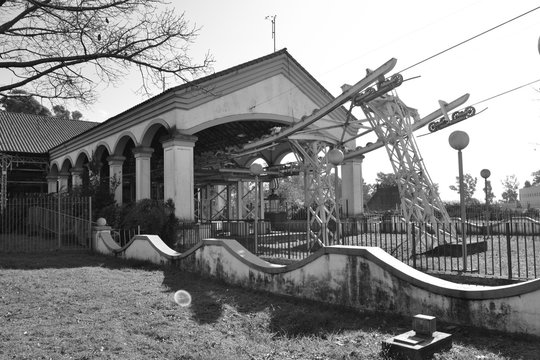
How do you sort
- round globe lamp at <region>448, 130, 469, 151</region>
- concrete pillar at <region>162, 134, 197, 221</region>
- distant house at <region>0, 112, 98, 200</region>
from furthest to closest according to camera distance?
distant house at <region>0, 112, 98, 200</region> < concrete pillar at <region>162, 134, 197, 221</region> < round globe lamp at <region>448, 130, 469, 151</region>

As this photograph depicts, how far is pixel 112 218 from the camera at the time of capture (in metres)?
17.5

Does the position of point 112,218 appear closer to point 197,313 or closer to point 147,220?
point 147,220

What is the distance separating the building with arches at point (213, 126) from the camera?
16.5 meters

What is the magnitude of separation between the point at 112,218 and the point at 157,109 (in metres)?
4.54

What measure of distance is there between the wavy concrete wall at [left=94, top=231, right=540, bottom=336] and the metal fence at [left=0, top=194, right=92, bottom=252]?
7.80 meters

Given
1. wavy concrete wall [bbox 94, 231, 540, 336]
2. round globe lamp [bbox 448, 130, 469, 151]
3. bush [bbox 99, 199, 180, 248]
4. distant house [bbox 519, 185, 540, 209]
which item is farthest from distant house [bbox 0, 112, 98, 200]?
distant house [bbox 519, 185, 540, 209]

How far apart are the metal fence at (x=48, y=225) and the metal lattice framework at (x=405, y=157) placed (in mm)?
9942

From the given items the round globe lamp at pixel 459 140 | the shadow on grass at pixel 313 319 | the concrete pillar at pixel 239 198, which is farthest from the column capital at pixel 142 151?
the round globe lamp at pixel 459 140

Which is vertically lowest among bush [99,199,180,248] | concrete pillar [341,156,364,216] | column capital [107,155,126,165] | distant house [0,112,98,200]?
bush [99,199,180,248]

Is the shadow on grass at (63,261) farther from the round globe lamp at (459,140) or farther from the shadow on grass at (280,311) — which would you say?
the round globe lamp at (459,140)

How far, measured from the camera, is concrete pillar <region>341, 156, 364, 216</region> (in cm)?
2153

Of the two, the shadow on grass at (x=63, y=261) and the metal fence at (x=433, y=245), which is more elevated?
the metal fence at (x=433, y=245)

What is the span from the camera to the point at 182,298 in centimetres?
786

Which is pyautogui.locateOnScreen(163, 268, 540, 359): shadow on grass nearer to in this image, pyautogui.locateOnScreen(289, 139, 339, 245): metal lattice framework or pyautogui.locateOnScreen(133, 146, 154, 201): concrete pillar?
pyautogui.locateOnScreen(289, 139, 339, 245): metal lattice framework
